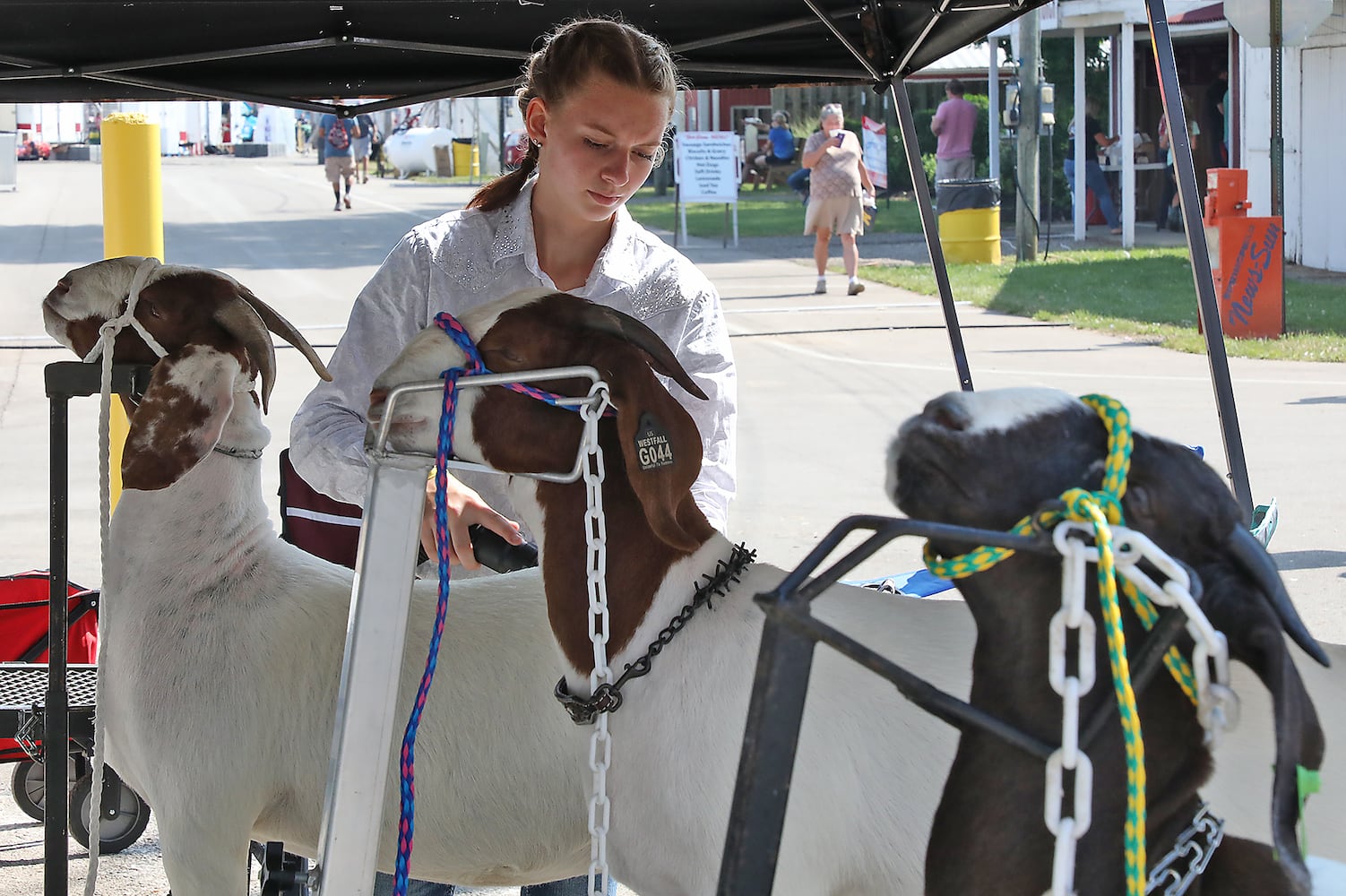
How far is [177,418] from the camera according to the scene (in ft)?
7.27

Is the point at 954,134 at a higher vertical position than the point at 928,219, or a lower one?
higher

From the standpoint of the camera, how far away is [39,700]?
11.3ft

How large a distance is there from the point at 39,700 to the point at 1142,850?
3053 mm

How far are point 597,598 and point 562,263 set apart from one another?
1.16m

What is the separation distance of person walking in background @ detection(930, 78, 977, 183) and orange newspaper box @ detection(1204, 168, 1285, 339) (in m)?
7.70

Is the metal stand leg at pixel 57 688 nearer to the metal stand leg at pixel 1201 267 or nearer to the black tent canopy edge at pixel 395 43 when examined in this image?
the black tent canopy edge at pixel 395 43

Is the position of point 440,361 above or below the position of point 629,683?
above

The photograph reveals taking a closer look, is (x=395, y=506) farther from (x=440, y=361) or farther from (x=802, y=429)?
(x=802, y=429)

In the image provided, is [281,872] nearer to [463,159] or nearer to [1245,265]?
[1245,265]

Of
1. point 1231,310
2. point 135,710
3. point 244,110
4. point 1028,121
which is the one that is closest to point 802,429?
point 1231,310

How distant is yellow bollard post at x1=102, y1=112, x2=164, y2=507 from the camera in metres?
5.29

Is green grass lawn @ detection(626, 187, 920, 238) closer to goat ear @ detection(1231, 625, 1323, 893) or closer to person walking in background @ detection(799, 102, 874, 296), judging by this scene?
person walking in background @ detection(799, 102, 874, 296)

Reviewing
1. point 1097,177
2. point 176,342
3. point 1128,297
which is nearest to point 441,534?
point 176,342

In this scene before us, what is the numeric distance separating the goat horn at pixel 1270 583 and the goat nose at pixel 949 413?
0.27m
